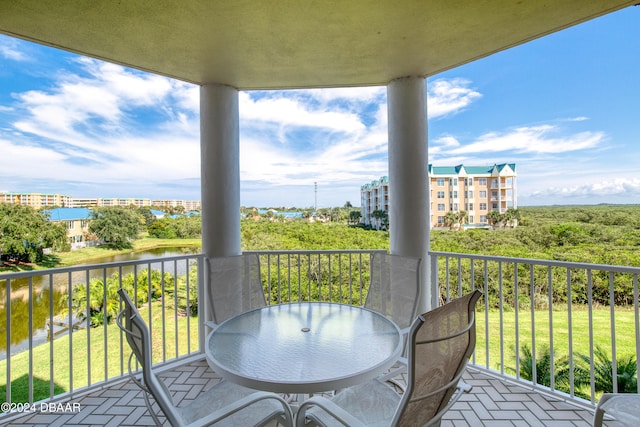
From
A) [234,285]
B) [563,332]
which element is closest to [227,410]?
[234,285]

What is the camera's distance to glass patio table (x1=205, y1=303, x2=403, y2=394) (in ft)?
4.15

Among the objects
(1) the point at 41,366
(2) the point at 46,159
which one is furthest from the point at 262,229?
(2) the point at 46,159

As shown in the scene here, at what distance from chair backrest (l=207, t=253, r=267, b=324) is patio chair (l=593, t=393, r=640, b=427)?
7.62 feet

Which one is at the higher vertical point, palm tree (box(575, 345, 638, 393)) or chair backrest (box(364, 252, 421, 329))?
chair backrest (box(364, 252, 421, 329))

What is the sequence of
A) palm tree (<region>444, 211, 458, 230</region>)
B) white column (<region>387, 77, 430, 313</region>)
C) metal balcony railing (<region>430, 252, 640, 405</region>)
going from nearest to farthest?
white column (<region>387, 77, 430, 313</region>) < metal balcony railing (<region>430, 252, 640, 405</region>) < palm tree (<region>444, 211, 458, 230</region>)

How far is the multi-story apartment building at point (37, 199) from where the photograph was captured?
5.41 m

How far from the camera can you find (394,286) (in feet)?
9.12

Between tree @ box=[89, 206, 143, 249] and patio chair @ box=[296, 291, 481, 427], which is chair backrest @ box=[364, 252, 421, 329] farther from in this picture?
tree @ box=[89, 206, 143, 249]

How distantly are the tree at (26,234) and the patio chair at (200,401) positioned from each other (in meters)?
4.98

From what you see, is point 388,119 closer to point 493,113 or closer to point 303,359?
point 303,359

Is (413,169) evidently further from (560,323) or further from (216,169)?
(560,323)

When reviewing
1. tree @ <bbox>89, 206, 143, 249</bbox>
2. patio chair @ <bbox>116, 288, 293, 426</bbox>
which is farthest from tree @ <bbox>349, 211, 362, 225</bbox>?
patio chair @ <bbox>116, 288, 293, 426</bbox>

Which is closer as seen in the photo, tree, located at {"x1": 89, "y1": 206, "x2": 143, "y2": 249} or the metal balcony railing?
the metal balcony railing

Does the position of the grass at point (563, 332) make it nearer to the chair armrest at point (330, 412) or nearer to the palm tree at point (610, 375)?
the palm tree at point (610, 375)
